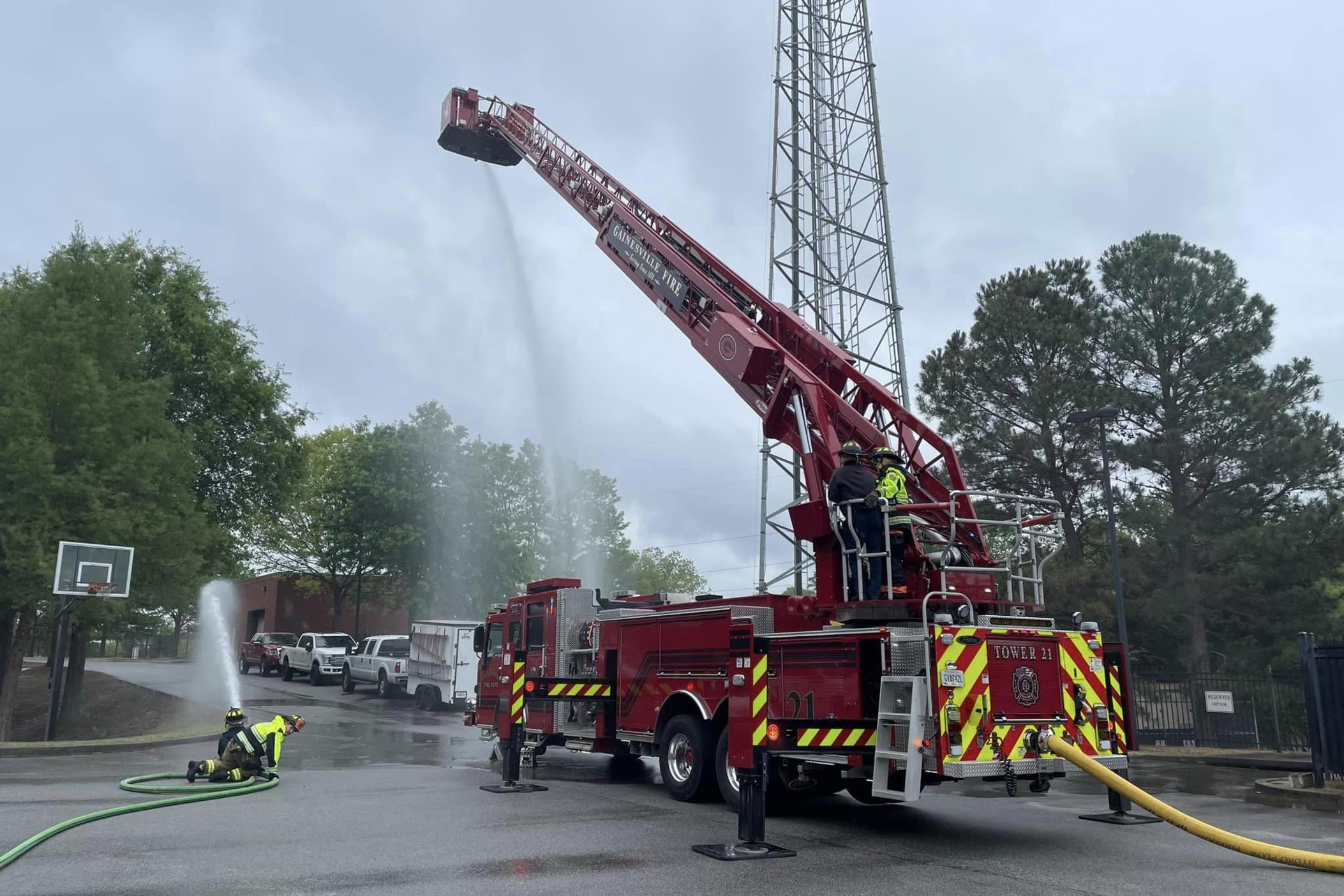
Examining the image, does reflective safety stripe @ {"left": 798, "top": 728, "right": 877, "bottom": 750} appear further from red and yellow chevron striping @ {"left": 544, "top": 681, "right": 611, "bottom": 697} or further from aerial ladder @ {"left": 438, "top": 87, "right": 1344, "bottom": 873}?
red and yellow chevron striping @ {"left": 544, "top": 681, "right": 611, "bottom": 697}

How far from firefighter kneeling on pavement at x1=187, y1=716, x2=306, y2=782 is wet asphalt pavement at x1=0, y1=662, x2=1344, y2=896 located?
17.3 inches

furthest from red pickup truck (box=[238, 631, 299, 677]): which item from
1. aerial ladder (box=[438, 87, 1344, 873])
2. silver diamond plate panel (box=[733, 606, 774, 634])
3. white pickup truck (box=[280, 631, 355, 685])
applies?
silver diamond plate panel (box=[733, 606, 774, 634])

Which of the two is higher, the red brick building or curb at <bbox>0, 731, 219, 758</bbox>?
the red brick building

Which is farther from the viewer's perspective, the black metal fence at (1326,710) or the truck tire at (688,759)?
the black metal fence at (1326,710)

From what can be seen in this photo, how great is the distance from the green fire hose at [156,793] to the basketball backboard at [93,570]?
700 cm

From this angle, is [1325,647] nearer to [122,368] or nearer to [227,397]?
[122,368]

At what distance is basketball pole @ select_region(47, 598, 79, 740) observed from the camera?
18000 millimetres

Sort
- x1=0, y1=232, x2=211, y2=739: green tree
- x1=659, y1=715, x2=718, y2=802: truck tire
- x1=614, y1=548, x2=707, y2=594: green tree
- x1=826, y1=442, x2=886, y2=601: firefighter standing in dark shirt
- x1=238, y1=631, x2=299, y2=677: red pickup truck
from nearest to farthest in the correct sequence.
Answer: x1=826, y1=442, x2=886, y2=601: firefighter standing in dark shirt → x1=659, y1=715, x2=718, y2=802: truck tire → x1=0, y1=232, x2=211, y2=739: green tree → x1=238, y1=631, x2=299, y2=677: red pickup truck → x1=614, y1=548, x2=707, y2=594: green tree

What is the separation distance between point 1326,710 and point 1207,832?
6354 mm

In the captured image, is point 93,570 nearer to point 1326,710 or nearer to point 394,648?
point 394,648

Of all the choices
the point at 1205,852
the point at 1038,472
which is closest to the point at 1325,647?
the point at 1205,852

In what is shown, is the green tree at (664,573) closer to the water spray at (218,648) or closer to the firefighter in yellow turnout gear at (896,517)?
the water spray at (218,648)

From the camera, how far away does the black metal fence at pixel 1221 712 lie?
20.5 metres

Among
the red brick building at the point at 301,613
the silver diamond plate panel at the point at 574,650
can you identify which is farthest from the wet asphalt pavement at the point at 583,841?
the red brick building at the point at 301,613
